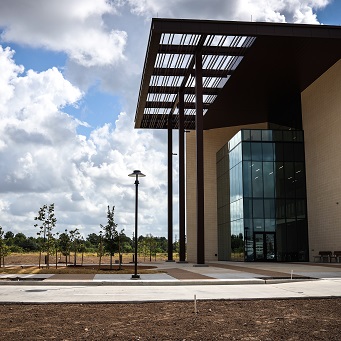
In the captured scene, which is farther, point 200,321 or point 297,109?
point 297,109

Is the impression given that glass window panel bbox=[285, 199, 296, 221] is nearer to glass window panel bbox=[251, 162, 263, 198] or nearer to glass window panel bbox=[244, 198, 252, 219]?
glass window panel bbox=[251, 162, 263, 198]

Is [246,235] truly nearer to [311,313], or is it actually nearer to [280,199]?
[280,199]

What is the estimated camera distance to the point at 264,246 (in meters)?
39.2

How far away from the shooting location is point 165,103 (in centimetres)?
4444

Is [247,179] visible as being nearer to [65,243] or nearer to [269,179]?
[269,179]

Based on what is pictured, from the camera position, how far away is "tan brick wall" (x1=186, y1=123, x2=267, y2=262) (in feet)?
168

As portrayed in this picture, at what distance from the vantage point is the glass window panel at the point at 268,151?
40247 mm

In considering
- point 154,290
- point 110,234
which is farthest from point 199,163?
point 154,290

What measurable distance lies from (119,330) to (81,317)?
1.67 meters

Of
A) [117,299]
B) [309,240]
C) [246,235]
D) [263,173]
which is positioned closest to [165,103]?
[263,173]

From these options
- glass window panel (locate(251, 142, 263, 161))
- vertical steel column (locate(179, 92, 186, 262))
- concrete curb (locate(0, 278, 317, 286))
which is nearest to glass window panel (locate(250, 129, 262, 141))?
glass window panel (locate(251, 142, 263, 161))

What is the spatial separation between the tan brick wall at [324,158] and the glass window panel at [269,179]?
2780 mm

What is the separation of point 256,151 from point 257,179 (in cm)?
234

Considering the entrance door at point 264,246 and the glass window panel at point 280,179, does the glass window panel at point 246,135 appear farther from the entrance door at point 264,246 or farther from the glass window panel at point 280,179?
the entrance door at point 264,246
